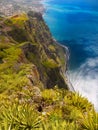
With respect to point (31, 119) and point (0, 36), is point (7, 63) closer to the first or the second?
point (0, 36)

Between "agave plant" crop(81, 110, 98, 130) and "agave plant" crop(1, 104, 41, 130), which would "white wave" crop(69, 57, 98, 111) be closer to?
"agave plant" crop(81, 110, 98, 130)

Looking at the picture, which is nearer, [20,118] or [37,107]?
[20,118]

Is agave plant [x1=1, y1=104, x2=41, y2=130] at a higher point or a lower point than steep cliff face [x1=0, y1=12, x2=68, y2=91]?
higher

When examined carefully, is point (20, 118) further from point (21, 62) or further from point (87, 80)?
point (87, 80)

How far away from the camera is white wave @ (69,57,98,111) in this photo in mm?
119438

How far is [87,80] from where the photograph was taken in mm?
133750

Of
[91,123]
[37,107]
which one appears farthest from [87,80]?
[91,123]

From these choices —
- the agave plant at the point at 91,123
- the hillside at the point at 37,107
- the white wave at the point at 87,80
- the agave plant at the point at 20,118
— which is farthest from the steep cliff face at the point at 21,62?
the white wave at the point at 87,80

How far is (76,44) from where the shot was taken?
193625mm

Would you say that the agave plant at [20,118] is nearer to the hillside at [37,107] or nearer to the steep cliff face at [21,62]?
the hillside at [37,107]

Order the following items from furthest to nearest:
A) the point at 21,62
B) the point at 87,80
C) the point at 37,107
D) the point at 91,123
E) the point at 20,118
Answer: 1. the point at 87,80
2. the point at 21,62
3. the point at 37,107
4. the point at 20,118
5. the point at 91,123

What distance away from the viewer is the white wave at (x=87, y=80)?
11944cm

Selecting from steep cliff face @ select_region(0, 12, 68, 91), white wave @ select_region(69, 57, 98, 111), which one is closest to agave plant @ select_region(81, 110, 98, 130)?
steep cliff face @ select_region(0, 12, 68, 91)

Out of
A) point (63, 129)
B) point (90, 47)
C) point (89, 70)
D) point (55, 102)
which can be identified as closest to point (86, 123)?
point (63, 129)
